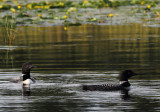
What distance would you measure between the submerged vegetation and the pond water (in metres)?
1.77

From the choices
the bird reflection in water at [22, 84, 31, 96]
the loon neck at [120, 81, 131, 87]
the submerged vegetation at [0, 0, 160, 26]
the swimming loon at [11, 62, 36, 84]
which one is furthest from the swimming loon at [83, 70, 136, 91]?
the submerged vegetation at [0, 0, 160, 26]

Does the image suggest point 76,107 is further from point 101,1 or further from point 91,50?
point 101,1

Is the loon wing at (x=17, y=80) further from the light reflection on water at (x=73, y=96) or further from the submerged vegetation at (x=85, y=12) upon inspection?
the submerged vegetation at (x=85, y=12)

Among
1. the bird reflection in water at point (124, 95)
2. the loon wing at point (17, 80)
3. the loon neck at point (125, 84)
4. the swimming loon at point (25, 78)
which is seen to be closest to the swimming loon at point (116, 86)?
the loon neck at point (125, 84)

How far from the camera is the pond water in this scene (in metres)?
11.9

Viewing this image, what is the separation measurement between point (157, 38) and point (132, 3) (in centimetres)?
1528

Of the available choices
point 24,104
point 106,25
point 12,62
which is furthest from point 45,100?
point 106,25

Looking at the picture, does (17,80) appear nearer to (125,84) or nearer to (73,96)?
(73,96)

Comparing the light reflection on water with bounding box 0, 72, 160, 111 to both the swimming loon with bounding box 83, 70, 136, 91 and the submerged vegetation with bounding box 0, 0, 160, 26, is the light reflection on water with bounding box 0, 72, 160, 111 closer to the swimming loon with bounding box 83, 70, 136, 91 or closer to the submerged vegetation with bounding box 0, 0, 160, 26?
the swimming loon with bounding box 83, 70, 136, 91

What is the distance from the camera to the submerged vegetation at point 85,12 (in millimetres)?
31750

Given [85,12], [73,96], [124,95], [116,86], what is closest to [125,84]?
[116,86]

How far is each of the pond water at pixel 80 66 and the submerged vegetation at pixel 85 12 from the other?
1.77 metres

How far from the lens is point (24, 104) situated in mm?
11953

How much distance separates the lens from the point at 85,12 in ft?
119
